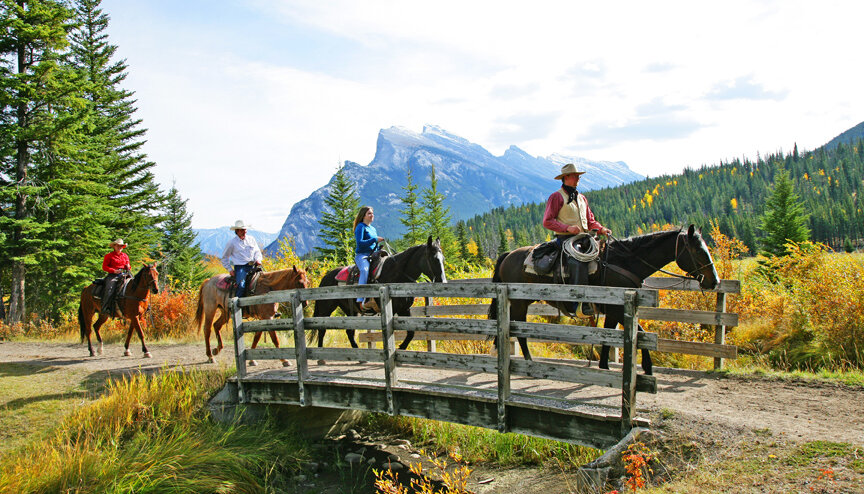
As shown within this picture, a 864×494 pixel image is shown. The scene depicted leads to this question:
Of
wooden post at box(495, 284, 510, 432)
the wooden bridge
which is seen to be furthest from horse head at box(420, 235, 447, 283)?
wooden post at box(495, 284, 510, 432)

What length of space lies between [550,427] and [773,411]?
291 centimetres

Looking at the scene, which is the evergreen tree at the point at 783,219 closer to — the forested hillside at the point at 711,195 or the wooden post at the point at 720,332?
the wooden post at the point at 720,332

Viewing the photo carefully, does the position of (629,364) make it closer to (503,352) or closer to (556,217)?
(503,352)

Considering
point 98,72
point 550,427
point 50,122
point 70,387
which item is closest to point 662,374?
point 550,427

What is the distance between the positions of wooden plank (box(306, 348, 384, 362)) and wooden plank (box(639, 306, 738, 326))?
15.7ft

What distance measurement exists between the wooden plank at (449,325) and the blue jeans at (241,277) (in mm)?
5353

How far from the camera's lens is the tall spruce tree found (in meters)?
18.1

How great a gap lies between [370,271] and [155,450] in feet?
15.3

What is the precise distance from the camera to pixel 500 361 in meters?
6.19

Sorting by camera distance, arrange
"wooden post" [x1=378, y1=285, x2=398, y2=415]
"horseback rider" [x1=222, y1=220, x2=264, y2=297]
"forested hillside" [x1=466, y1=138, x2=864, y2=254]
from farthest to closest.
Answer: "forested hillside" [x1=466, y1=138, x2=864, y2=254]
"horseback rider" [x1=222, y1=220, x2=264, y2=297]
"wooden post" [x1=378, y1=285, x2=398, y2=415]

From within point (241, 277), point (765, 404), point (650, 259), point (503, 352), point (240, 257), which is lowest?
point (765, 404)

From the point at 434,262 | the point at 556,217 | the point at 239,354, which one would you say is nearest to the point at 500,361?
the point at 556,217

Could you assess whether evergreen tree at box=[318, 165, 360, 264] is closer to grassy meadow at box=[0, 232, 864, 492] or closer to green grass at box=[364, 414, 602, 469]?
grassy meadow at box=[0, 232, 864, 492]

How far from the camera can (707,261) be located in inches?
301
